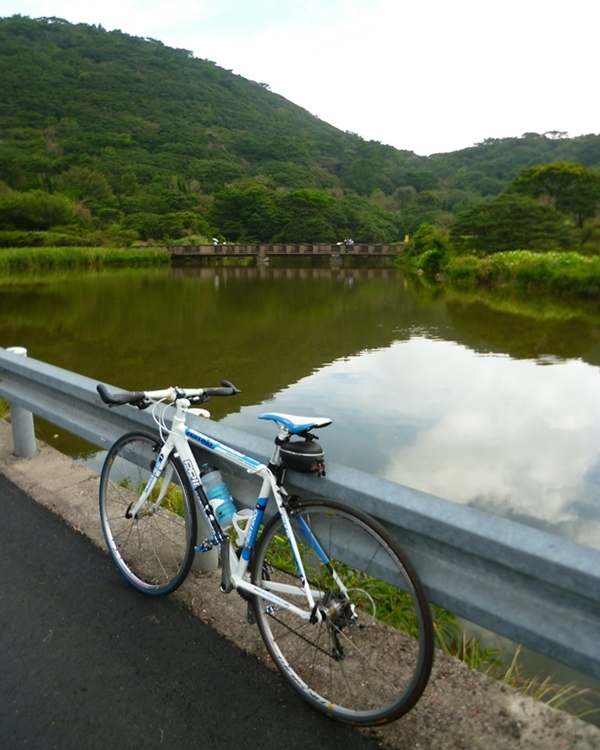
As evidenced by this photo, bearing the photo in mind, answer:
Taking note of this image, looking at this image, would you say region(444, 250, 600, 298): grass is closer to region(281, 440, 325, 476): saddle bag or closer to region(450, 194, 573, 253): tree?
region(450, 194, 573, 253): tree

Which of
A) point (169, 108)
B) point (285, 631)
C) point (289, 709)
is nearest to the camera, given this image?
point (289, 709)

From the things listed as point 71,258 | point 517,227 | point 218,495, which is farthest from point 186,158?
point 218,495

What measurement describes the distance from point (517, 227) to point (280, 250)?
27658 mm

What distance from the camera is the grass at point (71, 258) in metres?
41.8

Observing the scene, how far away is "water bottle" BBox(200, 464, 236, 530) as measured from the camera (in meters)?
2.39

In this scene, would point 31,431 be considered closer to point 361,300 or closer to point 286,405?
point 286,405

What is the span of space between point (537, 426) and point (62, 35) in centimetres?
13819

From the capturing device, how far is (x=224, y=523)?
239 cm

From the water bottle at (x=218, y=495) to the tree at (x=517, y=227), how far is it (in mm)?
35652

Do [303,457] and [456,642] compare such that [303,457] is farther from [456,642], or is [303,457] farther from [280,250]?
[280,250]

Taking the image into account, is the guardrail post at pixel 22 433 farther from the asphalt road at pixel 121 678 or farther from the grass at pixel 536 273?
the grass at pixel 536 273

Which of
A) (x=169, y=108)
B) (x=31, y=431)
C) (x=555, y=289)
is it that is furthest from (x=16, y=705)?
(x=169, y=108)

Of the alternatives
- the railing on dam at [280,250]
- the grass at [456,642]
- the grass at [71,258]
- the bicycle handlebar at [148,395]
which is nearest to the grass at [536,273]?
the grass at [456,642]

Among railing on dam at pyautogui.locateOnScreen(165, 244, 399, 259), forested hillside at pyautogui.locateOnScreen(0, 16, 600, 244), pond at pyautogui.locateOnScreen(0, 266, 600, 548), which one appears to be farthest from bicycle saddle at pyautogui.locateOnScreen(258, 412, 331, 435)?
forested hillside at pyautogui.locateOnScreen(0, 16, 600, 244)
